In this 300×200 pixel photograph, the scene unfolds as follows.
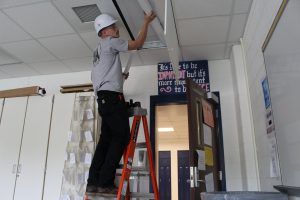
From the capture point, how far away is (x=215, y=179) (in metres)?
2.90

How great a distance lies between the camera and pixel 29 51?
3.45 meters

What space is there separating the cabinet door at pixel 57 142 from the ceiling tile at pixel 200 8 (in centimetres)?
171

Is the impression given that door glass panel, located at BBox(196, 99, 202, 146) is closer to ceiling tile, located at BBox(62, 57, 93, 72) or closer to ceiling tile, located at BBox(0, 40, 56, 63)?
ceiling tile, located at BBox(62, 57, 93, 72)

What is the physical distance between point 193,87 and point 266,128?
752 millimetres

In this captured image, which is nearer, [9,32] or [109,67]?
[109,67]

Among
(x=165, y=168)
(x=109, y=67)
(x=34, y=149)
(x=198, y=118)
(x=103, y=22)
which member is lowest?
(x=165, y=168)

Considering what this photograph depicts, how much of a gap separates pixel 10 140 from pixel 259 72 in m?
3.06

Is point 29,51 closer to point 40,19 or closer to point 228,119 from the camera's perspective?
point 40,19

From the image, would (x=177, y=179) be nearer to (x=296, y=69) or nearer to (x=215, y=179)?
(x=215, y=179)

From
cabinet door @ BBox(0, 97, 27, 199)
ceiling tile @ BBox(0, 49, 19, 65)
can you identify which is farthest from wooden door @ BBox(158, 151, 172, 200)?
ceiling tile @ BBox(0, 49, 19, 65)

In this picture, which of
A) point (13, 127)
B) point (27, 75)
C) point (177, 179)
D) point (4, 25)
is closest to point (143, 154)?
point (13, 127)

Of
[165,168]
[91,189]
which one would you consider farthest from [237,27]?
[165,168]

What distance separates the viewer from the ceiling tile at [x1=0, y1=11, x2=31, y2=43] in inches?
112

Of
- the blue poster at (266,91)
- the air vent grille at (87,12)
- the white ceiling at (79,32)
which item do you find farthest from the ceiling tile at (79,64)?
the blue poster at (266,91)
